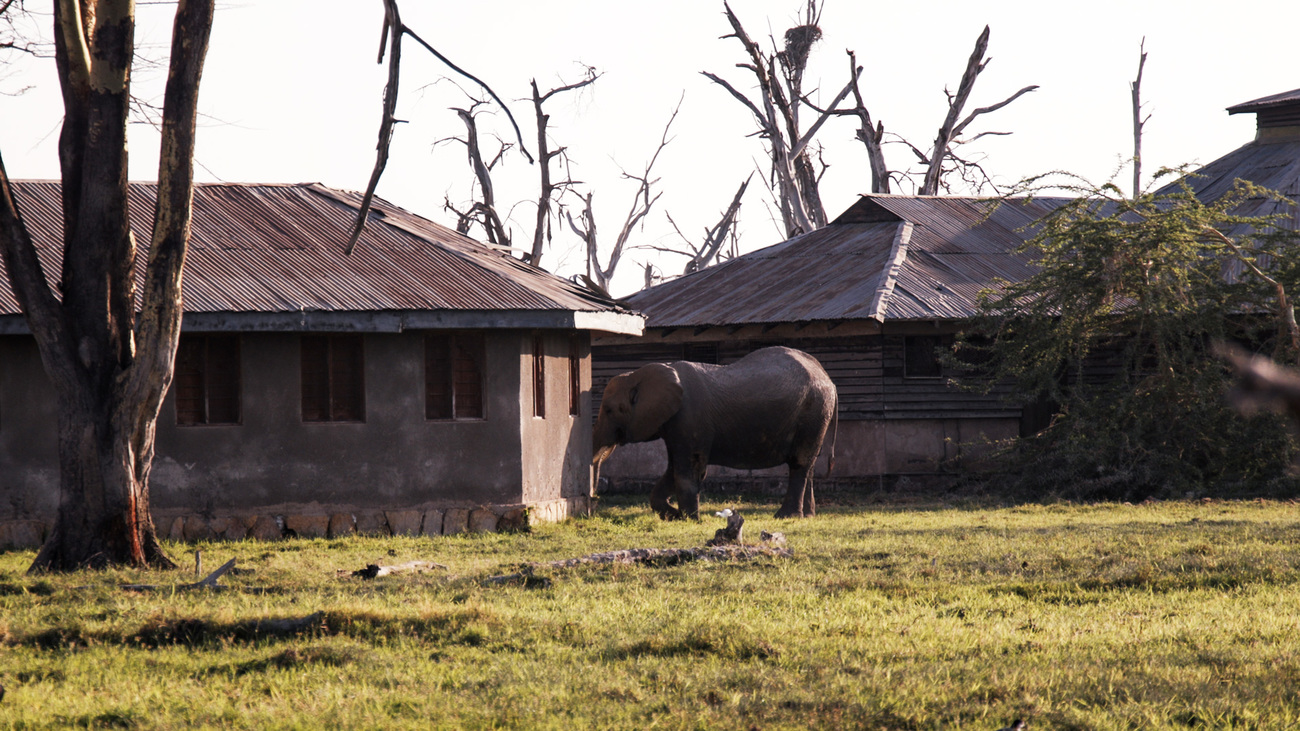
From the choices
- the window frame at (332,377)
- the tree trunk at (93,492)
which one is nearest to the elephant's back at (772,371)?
the window frame at (332,377)

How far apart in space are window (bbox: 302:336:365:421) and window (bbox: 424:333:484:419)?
2.48 feet

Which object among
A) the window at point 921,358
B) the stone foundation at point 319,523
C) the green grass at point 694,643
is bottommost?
the green grass at point 694,643

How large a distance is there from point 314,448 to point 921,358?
11003 mm

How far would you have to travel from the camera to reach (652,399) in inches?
632

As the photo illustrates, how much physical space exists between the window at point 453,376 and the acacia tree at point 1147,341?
8.80 m

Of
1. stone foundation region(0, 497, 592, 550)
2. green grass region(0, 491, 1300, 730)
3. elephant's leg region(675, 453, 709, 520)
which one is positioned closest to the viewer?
green grass region(0, 491, 1300, 730)

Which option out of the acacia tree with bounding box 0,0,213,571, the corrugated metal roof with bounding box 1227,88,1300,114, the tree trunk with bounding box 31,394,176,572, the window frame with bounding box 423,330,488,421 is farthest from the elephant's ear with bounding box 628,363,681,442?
the corrugated metal roof with bounding box 1227,88,1300,114

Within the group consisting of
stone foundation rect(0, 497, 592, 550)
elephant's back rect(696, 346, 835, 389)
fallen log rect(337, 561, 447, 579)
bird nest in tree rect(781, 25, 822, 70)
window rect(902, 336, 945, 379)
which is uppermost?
bird nest in tree rect(781, 25, 822, 70)

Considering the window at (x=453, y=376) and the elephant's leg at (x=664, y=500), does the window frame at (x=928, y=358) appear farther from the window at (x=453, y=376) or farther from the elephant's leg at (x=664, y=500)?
the window at (x=453, y=376)

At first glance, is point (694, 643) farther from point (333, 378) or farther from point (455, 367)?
point (333, 378)

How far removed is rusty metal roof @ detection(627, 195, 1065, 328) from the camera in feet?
68.5

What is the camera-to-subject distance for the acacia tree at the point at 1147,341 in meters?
18.2

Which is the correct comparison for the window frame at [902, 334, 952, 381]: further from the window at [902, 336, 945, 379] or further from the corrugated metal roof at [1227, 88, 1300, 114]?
the corrugated metal roof at [1227, 88, 1300, 114]

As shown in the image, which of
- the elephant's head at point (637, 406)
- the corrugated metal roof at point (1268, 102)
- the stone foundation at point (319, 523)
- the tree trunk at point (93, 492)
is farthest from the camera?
the corrugated metal roof at point (1268, 102)
